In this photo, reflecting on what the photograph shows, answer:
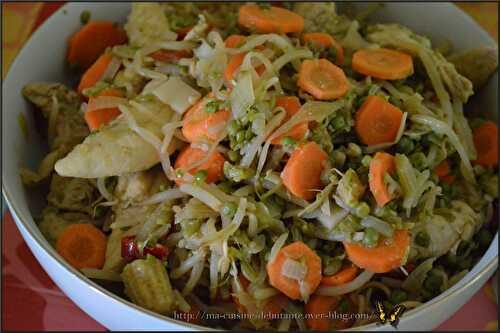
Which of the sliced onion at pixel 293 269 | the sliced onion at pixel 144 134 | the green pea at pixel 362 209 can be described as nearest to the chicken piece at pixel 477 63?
the green pea at pixel 362 209

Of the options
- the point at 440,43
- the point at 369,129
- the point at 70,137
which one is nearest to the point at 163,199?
the point at 70,137

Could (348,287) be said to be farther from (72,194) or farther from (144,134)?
(72,194)

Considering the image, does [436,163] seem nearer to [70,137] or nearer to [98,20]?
[70,137]

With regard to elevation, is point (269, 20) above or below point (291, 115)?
above

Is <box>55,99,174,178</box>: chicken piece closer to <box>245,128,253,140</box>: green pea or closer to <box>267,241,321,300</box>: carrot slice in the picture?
<box>245,128,253,140</box>: green pea

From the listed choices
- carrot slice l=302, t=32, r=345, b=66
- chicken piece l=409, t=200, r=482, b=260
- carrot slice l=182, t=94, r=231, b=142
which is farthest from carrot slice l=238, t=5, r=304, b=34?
chicken piece l=409, t=200, r=482, b=260

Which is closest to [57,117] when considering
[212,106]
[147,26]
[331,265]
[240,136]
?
[147,26]
